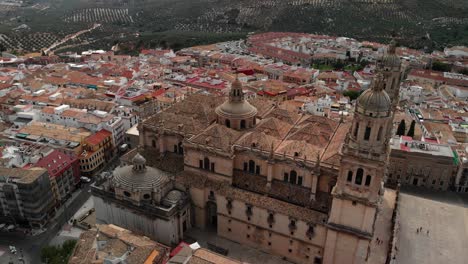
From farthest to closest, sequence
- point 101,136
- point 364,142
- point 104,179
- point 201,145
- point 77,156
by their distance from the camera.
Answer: point 101,136, point 77,156, point 104,179, point 201,145, point 364,142

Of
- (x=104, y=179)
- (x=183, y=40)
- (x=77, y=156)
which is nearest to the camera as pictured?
(x=104, y=179)

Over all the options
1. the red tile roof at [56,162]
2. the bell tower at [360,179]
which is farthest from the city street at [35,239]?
the bell tower at [360,179]

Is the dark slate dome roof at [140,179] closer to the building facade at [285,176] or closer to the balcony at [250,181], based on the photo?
the building facade at [285,176]

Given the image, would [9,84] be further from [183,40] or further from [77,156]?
[183,40]

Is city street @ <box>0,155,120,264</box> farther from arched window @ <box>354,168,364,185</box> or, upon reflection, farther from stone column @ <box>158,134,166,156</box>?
arched window @ <box>354,168,364,185</box>

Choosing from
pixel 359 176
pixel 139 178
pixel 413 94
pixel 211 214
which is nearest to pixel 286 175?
→ pixel 359 176

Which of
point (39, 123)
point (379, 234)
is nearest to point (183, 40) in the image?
point (39, 123)
